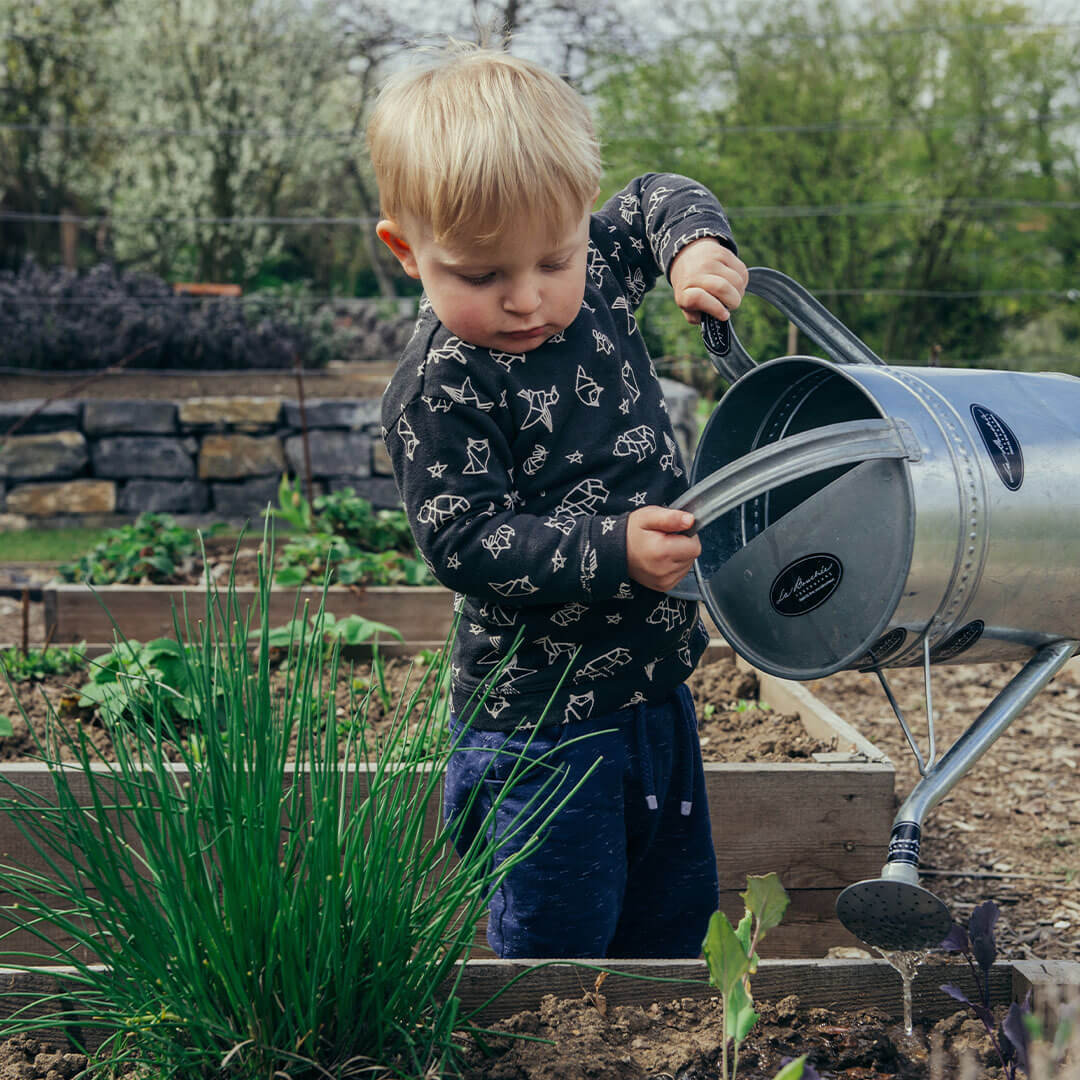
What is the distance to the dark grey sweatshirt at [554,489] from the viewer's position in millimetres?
1311

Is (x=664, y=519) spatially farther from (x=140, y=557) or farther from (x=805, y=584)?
(x=140, y=557)

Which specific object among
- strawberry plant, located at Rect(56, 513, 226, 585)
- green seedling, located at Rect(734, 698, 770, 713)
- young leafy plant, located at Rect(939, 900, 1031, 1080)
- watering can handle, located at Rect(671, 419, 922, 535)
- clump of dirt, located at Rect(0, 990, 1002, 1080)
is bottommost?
strawberry plant, located at Rect(56, 513, 226, 585)

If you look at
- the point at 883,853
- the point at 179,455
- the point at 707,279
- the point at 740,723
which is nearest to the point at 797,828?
the point at 883,853

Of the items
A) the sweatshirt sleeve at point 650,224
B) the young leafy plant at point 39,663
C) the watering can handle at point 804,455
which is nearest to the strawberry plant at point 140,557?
the young leafy plant at point 39,663

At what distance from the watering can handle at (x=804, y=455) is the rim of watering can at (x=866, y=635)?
23mm

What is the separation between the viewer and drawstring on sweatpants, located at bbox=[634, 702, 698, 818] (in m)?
1.50

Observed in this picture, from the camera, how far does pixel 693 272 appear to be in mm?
1382

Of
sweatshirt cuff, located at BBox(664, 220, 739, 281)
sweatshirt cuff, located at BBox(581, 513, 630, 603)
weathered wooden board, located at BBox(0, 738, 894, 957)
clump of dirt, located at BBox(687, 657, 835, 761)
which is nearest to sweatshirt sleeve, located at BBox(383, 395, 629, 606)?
sweatshirt cuff, located at BBox(581, 513, 630, 603)

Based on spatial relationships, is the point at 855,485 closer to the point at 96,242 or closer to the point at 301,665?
the point at 301,665

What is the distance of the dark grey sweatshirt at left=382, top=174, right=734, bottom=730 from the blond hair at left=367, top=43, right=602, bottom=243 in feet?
0.65

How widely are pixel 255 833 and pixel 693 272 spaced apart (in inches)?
32.3

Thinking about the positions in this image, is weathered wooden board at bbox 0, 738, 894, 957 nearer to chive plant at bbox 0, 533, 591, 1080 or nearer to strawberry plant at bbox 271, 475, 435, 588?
chive plant at bbox 0, 533, 591, 1080

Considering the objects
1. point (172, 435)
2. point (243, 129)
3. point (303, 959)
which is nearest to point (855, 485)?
point (303, 959)

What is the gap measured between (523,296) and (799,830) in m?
1.22
